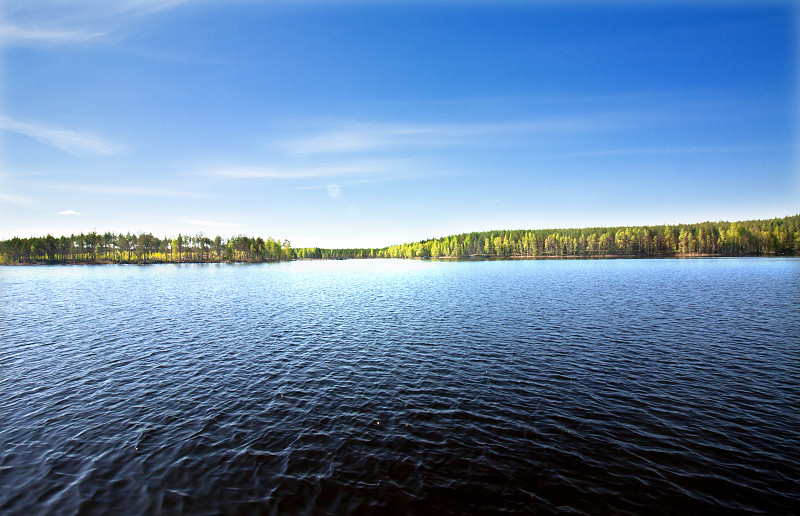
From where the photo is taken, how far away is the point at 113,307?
5284cm

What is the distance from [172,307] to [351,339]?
38.2 metres

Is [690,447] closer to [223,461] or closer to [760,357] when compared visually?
[760,357]

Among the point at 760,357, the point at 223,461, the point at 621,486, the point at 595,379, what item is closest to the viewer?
the point at 621,486

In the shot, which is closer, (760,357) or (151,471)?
(151,471)

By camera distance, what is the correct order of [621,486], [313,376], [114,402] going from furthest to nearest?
[313,376] → [114,402] → [621,486]

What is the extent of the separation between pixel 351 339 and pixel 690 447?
25805 millimetres

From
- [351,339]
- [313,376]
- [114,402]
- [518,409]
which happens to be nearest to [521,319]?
[351,339]

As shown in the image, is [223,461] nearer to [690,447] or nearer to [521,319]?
[690,447]

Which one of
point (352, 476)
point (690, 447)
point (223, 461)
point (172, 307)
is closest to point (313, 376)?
point (223, 461)

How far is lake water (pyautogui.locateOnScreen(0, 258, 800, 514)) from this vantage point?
11.9 meters

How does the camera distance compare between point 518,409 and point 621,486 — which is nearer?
point 621,486

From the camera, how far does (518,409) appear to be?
18156 millimetres

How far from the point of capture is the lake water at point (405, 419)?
470 inches

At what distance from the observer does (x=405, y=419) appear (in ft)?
56.6
